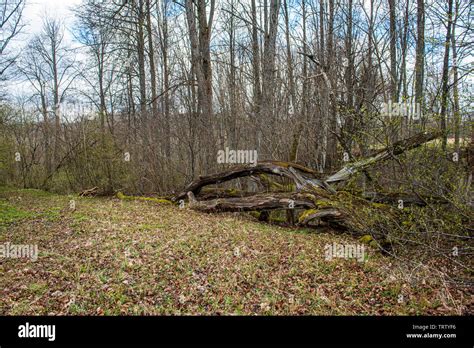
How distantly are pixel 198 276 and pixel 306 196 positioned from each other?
446 cm

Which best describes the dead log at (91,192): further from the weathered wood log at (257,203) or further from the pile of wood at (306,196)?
the weathered wood log at (257,203)

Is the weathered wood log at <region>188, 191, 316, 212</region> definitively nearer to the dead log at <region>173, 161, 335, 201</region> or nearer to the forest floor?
the dead log at <region>173, 161, 335, 201</region>

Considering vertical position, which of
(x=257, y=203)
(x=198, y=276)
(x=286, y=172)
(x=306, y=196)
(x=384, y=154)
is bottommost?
(x=198, y=276)

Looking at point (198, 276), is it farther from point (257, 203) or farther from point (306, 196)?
point (257, 203)

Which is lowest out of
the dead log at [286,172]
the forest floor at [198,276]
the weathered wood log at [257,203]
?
the forest floor at [198,276]

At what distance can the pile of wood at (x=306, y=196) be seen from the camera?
6.91 m

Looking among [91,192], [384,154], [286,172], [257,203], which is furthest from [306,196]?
[91,192]

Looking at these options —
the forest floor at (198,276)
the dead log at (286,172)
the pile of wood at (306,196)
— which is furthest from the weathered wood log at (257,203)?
the forest floor at (198,276)

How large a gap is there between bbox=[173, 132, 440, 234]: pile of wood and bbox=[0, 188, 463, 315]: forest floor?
691 millimetres

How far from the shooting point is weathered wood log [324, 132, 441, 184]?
6.27 meters

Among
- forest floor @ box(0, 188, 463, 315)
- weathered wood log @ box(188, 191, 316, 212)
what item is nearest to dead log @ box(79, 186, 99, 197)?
weathered wood log @ box(188, 191, 316, 212)

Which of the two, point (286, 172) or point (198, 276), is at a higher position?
point (286, 172)

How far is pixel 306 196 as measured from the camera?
8414 millimetres
